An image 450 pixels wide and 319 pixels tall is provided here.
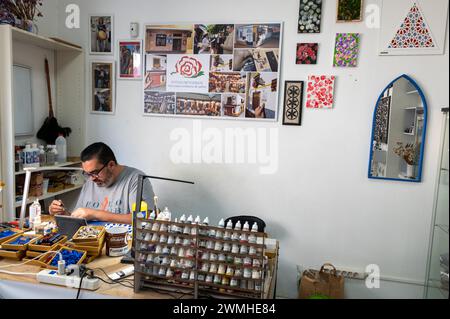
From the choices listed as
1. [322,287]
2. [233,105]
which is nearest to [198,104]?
[233,105]

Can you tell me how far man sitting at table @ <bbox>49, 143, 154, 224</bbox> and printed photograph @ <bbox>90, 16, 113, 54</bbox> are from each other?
1219 millimetres

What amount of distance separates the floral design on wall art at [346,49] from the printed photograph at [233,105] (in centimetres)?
83

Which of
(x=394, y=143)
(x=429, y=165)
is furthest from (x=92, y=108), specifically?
(x=429, y=165)

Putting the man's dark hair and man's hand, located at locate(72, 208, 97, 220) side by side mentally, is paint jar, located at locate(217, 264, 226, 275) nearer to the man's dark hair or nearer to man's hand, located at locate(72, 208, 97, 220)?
man's hand, located at locate(72, 208, 97, 220)

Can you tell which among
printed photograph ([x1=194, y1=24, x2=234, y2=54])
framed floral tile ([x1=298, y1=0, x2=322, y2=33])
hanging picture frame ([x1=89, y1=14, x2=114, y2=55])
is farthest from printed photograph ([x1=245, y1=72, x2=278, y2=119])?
hanging picture frame ([x1=89, y1=14, x2=114, y2=55])

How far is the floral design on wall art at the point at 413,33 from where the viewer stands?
8.20 ft

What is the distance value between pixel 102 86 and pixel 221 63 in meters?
1.18

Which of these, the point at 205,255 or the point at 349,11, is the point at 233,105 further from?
the point at 205,255

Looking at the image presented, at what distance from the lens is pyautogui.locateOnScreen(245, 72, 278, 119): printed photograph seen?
9.13 feet

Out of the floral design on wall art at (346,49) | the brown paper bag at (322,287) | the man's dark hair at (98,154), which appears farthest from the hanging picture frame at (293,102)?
the man's dark hair at (98,154)

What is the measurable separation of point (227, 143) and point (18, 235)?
172cm

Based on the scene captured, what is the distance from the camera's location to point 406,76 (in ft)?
8.36
